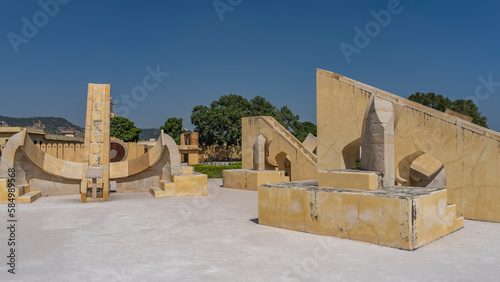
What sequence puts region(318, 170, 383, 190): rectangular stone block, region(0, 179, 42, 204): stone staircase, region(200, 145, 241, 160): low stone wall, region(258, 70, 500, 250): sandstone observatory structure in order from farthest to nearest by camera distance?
region(200, 145, 241, 160): low stone wall < region(0, 179, 42, 204): stone staircase < region(318, 170, 383, 190): rectangular stone block < region(258, 70, 500, 250): sandstone observatory structure

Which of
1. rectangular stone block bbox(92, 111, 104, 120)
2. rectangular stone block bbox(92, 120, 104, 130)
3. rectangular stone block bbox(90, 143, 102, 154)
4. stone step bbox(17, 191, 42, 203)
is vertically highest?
rectangular stone block bbox(92, 111, 104, 120)

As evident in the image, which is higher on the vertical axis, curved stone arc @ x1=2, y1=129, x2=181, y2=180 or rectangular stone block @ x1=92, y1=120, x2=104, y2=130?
rectangular stone block @ x1=92, y1=120, x2=104, y2=130

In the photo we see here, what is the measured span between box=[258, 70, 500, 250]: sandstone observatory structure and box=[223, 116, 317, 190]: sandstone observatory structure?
226 inches

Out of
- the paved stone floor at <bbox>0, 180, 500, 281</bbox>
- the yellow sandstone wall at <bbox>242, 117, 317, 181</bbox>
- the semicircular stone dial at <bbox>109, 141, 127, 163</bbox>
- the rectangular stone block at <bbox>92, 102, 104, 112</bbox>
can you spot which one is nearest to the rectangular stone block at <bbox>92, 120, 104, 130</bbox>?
the rectangular stone block at <bbox>92, 102, 104, 112</bbox>

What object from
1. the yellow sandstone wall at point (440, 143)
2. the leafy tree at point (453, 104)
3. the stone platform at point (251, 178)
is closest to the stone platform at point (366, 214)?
the yellow sandstone wall at point (440, 143)

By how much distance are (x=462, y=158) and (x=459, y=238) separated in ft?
9.25

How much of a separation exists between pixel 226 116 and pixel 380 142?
32.5 m

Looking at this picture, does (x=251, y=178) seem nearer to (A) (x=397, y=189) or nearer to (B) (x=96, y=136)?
(B) (x=96, y=136)

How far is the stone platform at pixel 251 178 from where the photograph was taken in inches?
579

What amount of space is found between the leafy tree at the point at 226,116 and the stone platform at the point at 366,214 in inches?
1254

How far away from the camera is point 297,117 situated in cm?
4675

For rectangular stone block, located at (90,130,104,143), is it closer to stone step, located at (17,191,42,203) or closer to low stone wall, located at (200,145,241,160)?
stone step, located at (17,191,42,203)

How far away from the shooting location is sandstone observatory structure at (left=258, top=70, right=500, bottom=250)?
20.1 ft

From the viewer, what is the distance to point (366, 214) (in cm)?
632
